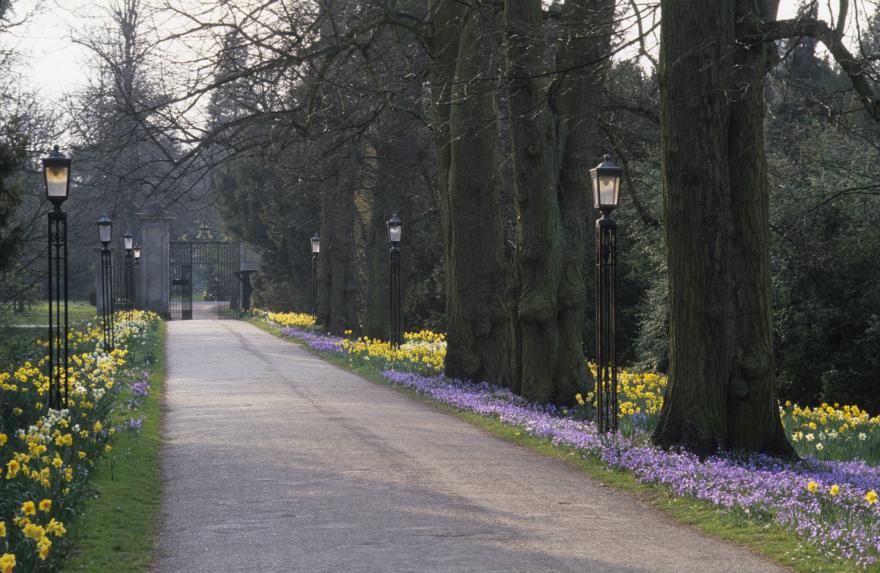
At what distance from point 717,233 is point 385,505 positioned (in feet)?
13.1

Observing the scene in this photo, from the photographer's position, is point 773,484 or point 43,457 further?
point 773,484

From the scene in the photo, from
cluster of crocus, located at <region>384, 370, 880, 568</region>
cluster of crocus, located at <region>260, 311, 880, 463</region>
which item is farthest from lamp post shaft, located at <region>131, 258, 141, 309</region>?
cluster of crocus, located at <region>384, 370, 880, 568</region>

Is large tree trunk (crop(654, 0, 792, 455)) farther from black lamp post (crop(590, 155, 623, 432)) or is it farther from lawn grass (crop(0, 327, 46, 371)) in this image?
lawn grass (crop(0, 327, 46, 371))

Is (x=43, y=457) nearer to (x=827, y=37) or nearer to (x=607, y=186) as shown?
(x=607, y=186)

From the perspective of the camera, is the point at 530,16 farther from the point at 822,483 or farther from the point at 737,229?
the point at 822,483

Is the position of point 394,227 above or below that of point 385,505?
above

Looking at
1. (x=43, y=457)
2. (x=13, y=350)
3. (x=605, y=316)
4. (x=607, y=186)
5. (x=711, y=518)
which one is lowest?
(x=711, y=518)

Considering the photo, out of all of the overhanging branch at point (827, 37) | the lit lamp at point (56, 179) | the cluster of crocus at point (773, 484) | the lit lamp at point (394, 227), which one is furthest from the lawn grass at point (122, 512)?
the lit lamp at point (394, 227)

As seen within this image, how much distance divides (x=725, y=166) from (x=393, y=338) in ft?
58.4

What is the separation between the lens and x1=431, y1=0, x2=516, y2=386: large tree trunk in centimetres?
1725

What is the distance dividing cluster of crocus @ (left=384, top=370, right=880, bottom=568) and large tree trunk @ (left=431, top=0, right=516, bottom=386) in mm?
5508

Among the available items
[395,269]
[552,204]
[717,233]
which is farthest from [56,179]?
[395,269]

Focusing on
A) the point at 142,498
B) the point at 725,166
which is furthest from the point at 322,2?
the point at 142,498

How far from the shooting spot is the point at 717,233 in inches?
388
